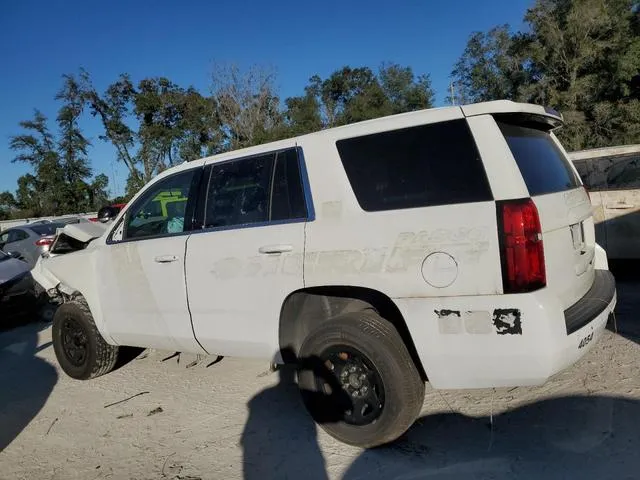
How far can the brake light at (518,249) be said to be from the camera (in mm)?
2695

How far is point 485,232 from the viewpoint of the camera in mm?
2746

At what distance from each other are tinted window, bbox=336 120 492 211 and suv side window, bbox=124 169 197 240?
1582 millimetres

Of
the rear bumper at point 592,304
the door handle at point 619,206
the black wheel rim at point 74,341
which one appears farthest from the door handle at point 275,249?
the door handle at point 619,206

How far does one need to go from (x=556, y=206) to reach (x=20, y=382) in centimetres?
544

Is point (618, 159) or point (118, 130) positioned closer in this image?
point (618, 159)

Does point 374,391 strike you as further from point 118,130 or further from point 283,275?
point 118,130

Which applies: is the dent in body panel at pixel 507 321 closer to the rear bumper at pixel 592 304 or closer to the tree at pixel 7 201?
the rear bumper at pixel 592 304

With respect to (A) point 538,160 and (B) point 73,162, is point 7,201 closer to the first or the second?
(B) point 73,162

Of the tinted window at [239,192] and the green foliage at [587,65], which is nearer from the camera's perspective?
the tinted window at [239,192]

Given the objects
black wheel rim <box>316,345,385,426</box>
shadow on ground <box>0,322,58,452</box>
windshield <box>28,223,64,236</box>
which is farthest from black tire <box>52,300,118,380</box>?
windshield <box>28,223,64,236</box>

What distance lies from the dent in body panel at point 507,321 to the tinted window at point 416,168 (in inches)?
23.7

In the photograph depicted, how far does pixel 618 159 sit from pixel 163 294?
6845 millimetres

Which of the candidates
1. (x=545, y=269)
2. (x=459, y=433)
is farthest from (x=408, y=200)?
(x=459, y=433)

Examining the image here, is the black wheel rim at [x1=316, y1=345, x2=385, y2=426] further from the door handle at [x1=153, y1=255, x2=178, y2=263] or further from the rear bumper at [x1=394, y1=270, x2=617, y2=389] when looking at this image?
the door handle at [x1=153, y1=255, x2=178, y2=263]
